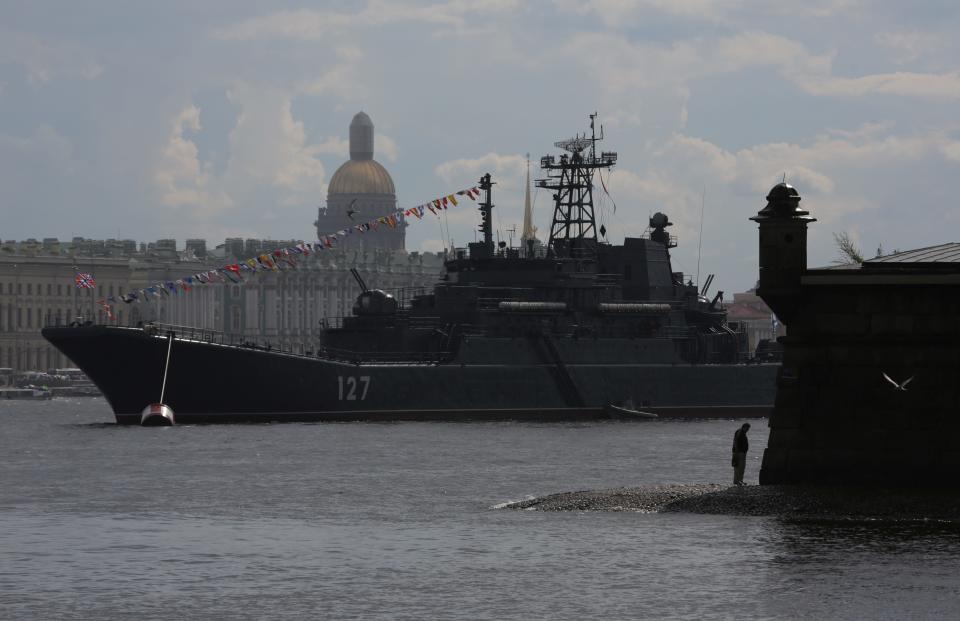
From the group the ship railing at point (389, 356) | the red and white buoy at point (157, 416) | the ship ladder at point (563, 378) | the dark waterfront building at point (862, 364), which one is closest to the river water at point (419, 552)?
the dark waterfront building at point (862, 364)

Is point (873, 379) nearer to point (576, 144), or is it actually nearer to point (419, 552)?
point (419, 552)

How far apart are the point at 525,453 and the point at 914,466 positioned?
2220 centimetres

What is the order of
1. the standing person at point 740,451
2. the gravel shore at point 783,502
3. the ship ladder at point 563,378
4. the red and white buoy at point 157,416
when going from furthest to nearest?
1. the ship ladder at point 563,378
2. the red and white buoy at point 157,416
3. the standing person at point 740,451
4. the gravel shore at point 783,502

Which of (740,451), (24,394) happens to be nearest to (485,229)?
(740,451)

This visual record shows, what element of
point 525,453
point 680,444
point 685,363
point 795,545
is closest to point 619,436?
point 680,444

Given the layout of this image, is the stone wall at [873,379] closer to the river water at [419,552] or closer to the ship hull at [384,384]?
the river water at [419,552]

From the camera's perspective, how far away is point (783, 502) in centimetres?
2945

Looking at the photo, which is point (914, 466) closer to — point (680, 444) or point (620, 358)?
point (680, 444)

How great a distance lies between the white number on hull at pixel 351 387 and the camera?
6950 centimetres

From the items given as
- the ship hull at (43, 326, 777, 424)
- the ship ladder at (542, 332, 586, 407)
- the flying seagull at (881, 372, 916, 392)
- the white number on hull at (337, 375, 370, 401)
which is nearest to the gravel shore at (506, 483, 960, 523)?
the flying seagull at (881, 372, 916, 392)

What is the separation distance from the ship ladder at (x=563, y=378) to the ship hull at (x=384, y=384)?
0.04 metres

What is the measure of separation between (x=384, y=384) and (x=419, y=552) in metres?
43.1

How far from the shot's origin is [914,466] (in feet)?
99.7

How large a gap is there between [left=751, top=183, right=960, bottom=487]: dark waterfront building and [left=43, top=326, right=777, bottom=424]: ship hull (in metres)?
38.7
